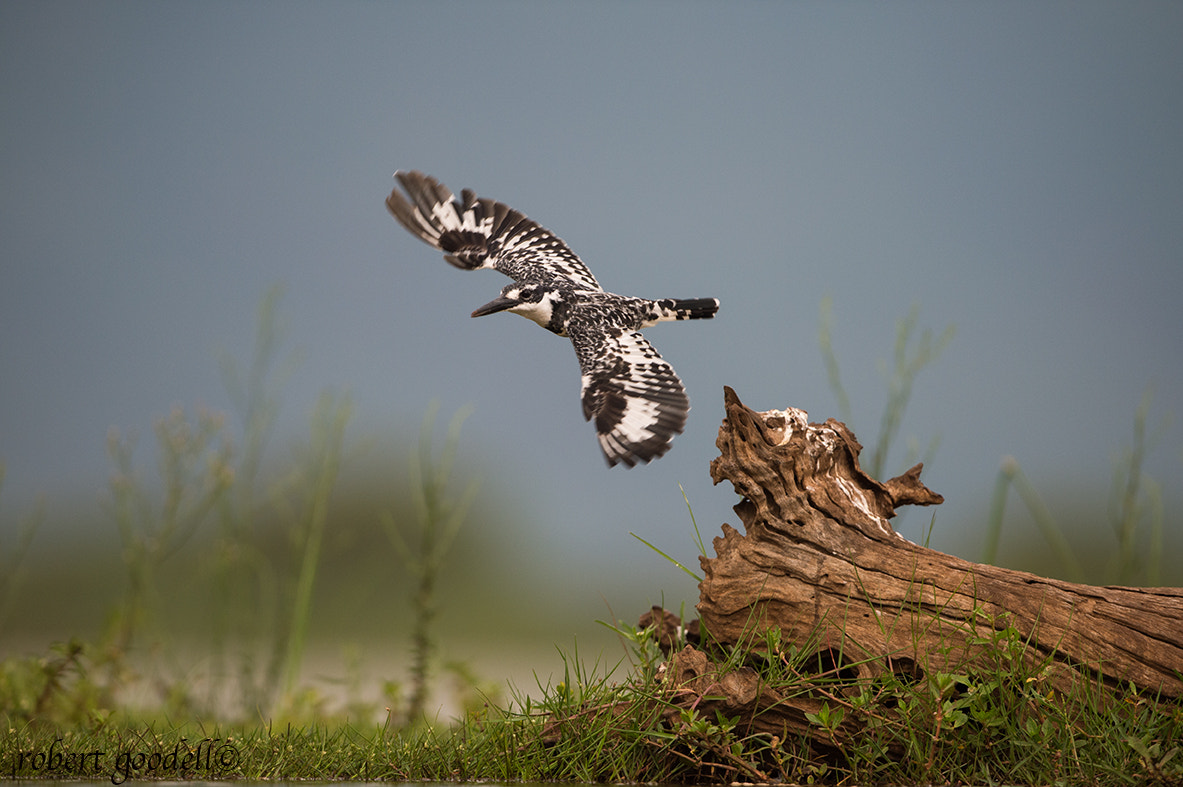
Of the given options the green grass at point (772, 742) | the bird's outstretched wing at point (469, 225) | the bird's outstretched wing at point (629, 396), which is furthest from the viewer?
the bird's outstretched wing at point (469, 225)

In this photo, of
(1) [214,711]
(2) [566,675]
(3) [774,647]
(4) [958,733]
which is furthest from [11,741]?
(4) [958,733]

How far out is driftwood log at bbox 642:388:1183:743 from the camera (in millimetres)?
3072

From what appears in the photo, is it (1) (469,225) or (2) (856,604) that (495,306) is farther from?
(2) (856,604)

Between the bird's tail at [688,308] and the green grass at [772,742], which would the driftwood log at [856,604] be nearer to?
the green grass at [772,742]

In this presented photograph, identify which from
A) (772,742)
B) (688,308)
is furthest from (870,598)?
(688,308)

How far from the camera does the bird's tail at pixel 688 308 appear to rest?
5113mm

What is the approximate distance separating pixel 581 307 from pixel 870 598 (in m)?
2.43

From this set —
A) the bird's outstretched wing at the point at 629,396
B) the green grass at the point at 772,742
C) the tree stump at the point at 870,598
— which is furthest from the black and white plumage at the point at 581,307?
the green grass at the point at 772,742

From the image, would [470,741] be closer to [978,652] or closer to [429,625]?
[429,625]

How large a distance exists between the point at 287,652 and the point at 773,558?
9.70 ft

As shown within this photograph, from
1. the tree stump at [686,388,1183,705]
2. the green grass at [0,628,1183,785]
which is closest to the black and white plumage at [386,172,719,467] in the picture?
the tree stump at [686,388,1183,705]

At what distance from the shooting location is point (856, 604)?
323 centimetres

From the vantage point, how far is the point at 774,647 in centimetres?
305

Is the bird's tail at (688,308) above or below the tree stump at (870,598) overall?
above
